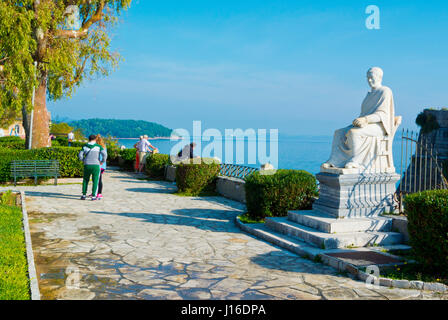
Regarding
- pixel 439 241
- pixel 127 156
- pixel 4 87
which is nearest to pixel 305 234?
pixel 439 241

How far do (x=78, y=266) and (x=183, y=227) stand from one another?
10.3 feet

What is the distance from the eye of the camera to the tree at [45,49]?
15719mm

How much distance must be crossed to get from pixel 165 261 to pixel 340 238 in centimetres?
291

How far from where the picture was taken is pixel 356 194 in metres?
7.60

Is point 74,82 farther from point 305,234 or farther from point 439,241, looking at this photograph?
point 439,241

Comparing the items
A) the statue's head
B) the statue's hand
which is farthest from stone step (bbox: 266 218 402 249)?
the statue's head

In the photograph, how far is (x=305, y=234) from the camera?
7.17 metres

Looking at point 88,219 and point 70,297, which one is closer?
point 70,297

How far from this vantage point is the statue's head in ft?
26.2

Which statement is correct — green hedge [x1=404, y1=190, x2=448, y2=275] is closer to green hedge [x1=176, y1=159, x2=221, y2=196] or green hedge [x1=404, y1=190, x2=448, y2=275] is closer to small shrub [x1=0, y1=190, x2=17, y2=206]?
green hedge [x1=176, y1=159, x2=221, y2=196]

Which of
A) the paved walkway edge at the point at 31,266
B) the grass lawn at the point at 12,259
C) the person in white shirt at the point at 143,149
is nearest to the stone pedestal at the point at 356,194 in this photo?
the paved walkway edge at the point at 31,266

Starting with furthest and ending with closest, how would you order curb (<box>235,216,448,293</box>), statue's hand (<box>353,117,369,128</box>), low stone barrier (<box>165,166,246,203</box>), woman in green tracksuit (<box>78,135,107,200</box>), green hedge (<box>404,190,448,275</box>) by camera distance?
low stone barrier (<box>165,166,246,203</box>) < woman in green tracksuit (<box>78,135,107,200</box>) < statue's hand (<box>353,117,369,128</box>) < green hedge (<box>404,190,448,275</box>) < curb (<box>235,216,448,293</box>)

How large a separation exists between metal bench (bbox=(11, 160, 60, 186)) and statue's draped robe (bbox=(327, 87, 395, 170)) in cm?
1067

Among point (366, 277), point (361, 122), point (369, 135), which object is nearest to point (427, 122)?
point (369, 135)
